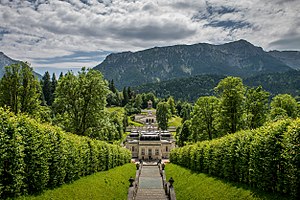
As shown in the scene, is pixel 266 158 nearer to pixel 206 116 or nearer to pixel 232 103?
pixel 232 103

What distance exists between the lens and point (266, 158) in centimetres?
1439

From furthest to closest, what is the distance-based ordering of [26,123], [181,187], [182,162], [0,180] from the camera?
[182,162] < [181,187] < [26,123] < [0,180]

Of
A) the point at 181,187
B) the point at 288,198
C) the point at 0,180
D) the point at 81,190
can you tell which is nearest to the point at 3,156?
the point at 0,180

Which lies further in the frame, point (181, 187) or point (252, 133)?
point (181, 187)

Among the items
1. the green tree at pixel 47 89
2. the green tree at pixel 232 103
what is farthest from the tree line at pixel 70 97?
the green tree at pixel 47 89

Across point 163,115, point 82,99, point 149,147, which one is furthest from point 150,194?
point 163,115

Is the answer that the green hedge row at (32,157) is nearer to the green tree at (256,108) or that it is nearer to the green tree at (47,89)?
the green tree at (256,108)

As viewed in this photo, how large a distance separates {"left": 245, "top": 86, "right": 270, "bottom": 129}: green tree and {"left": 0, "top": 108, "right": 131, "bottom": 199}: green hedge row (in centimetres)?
2544

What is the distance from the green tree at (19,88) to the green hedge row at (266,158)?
2329 centimetres

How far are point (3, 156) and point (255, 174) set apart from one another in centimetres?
1311

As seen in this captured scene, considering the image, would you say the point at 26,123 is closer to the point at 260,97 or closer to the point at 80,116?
the point at 80,116

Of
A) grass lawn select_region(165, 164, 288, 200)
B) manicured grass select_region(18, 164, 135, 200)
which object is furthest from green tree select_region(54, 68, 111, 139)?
grass lawn select_region(165, 164, 288, 200)

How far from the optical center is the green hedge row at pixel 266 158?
12195mm

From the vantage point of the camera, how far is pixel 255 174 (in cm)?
1544
